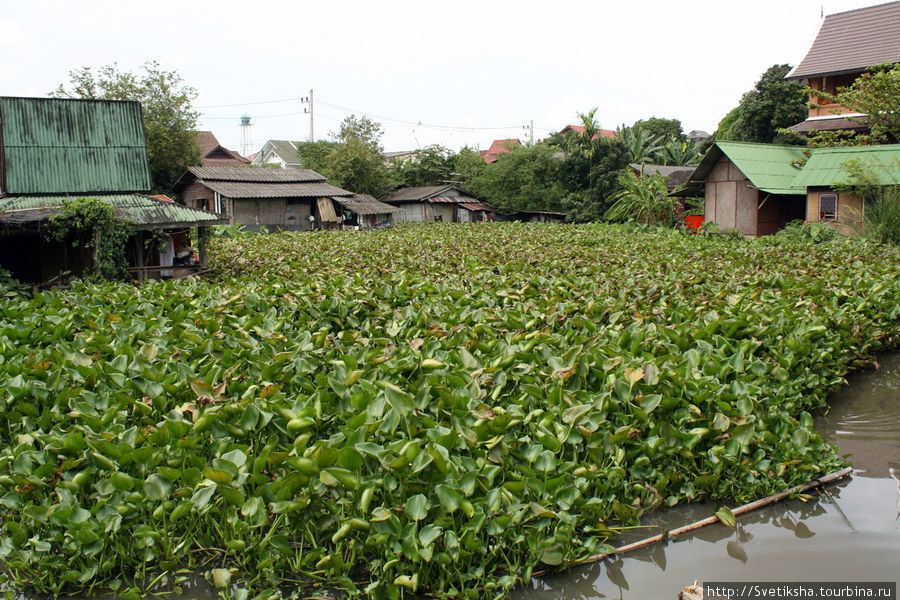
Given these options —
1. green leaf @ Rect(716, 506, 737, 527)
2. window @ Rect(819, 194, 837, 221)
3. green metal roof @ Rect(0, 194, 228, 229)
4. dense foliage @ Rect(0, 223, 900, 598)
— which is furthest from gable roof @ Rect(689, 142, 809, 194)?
green leaf @ Rect(716, 506, 737, 527)

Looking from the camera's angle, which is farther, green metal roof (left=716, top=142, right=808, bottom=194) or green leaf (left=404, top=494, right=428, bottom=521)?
green metal roof (left=716, top=142, right=808, bottom=194)

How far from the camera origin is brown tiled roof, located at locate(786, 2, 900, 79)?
24172 mm

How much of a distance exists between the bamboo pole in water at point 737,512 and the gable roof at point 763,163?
59.5 ft

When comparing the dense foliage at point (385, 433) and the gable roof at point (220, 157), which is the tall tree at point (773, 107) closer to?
the dense foliage at point (385, 433)

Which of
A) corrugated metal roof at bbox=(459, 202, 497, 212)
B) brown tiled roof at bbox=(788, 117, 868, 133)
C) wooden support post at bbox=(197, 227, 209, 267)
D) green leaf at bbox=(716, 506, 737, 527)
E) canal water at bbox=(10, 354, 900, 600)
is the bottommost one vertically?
canal water at bbox=(10, 354, 900, 600)

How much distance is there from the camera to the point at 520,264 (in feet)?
43.1

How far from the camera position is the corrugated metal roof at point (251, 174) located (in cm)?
3203

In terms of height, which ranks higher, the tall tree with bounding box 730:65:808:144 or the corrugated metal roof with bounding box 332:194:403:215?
the tall tree with bounding box 730:65:808:144

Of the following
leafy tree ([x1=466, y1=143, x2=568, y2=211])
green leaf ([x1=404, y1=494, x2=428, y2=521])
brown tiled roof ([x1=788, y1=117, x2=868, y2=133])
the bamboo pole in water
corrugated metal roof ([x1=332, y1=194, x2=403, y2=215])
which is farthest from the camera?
leafy tree ([x1=466, y1=143, x2=568, y2=211])

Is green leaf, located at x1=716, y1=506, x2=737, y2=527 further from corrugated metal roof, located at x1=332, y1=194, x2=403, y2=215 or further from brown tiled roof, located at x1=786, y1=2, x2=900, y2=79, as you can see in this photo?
corrugated metal roof, located at x1=332, y1=194, x2=403, y2=215

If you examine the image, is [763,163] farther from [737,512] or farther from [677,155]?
[737,512]

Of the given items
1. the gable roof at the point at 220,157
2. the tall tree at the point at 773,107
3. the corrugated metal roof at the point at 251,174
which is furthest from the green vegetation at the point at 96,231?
the gable roof at the point at 220,157

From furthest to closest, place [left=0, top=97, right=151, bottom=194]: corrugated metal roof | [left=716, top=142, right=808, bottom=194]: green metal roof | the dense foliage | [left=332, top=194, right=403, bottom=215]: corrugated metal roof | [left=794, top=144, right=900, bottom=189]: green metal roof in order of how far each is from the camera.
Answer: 1. [left=332, top=194, right=403, bottom=215]: corrugated metal roof
2. [left=716, top=142, right=808, bottom=194]: green metal roof
3. [left=794, top=144, right=900, bottom=189]: green metal roof
4. [left=0, top=97, right=151, bottom=194]: corrugated metal roof
5. the dense foliage

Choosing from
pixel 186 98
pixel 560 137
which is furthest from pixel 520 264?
pixel 186 98
